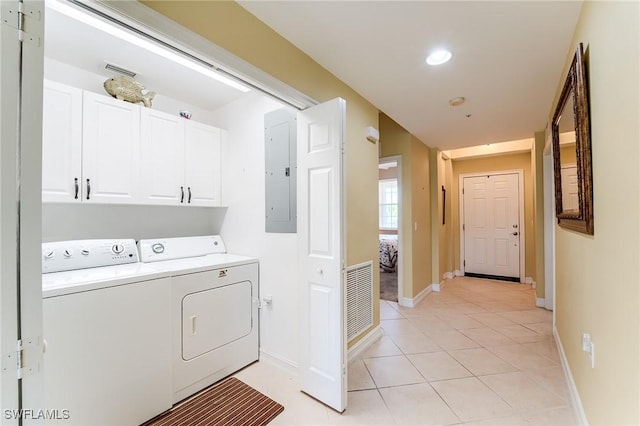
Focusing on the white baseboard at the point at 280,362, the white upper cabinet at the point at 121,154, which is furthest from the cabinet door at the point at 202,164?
the white baseboard at the point at 280,362


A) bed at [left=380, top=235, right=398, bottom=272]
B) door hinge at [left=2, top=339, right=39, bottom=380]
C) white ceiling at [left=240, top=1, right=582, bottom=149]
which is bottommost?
bed at [left=380, top=235, right=398, bottom=272]

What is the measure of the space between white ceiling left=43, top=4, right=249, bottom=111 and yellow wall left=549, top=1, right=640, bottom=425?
8.27ft

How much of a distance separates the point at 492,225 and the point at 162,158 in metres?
5.79

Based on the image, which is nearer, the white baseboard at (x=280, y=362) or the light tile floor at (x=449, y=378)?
the light tile floor at (x=449, y=378)

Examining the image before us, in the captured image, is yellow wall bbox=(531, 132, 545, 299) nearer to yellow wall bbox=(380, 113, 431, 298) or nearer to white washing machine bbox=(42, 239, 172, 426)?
yellow wall bbox=(380, 113, 431, 298)

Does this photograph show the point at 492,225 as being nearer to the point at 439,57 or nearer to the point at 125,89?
the point at 439,57

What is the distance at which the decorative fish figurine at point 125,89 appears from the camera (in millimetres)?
2096

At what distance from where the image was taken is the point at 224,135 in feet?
9.07

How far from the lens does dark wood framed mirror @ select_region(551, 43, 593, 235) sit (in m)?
1.38

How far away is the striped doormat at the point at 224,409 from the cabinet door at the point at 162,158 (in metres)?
1.57

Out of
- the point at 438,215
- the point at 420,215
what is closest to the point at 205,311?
the point at 420,215

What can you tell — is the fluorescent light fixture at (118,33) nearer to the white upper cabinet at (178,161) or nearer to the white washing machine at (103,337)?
the white upper cabinet at (178,161)

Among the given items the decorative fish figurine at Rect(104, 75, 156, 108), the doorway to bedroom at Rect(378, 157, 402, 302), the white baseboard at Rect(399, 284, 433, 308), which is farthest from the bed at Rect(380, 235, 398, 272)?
the decorative fish figurine at Rect(104, 75, 156, 108)

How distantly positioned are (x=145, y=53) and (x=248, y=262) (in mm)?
1801
